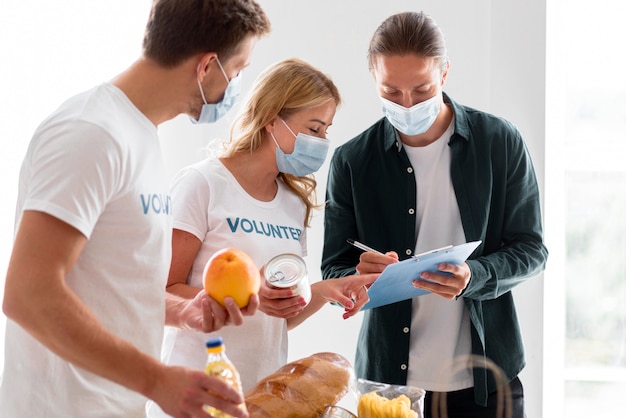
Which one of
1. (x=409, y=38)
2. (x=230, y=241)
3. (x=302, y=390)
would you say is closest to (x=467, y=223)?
(x=409, y=38)

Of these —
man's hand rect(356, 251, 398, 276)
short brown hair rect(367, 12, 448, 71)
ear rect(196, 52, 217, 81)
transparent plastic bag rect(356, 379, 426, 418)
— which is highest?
short brown hair rect(367, 12, 448, 71)

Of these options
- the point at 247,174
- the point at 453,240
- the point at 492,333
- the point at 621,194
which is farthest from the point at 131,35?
the point at 621,194

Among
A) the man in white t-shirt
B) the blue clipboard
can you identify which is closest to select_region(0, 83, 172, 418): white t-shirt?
the man in white t-shirt

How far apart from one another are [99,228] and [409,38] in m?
1.02

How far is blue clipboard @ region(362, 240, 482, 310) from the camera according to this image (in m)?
1.55

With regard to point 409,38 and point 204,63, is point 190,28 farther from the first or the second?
point 409,38

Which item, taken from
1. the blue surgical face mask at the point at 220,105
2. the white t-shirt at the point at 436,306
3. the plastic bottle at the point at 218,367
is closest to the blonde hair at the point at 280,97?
the white t-shirt at the point at 436,306

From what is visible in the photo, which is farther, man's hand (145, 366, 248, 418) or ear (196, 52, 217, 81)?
ear (196, 52, 217, 81)

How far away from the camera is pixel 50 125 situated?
3.63 ft

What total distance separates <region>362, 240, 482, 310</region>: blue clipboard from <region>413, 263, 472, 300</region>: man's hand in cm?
1

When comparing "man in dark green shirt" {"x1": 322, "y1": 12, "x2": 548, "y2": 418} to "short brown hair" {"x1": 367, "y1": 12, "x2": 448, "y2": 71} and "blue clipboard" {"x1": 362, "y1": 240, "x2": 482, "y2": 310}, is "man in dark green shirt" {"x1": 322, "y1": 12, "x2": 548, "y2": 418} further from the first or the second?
"blue clipboard" {"x1": 362, "y1": 240, "x2": 482, "y2": 310}

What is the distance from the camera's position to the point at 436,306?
1946mm

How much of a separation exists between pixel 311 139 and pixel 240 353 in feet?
1.82

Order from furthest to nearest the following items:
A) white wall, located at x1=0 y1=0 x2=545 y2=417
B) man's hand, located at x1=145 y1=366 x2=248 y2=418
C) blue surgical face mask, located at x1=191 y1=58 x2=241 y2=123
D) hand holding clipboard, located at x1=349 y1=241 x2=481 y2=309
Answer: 1. white wall, located at x1=0 y1=0 x2=545 y2=417
2. hand holding clipboard, located at x1=349 y1=241 x2=481 y2=309
3. blue surgical face mask, located at x1=191 y1=58 x2=241 y2=123
4. man's hand, located at x1=145 y1=366 x2=248 y2=418
